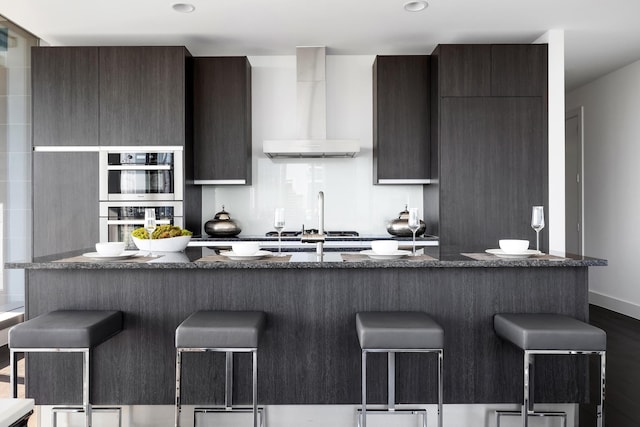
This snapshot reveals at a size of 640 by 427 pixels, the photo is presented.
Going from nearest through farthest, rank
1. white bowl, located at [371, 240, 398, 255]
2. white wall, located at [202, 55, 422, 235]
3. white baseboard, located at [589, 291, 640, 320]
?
white bowl, located at [371, 240, 398, 255] → white wall, located at [202, 55, 422, 235] → white baseboard, located at [589, 291, 640, 320]

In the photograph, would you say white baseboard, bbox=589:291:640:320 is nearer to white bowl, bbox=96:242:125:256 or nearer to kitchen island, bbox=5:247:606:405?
kitchen island, bbox=5:247:606:405

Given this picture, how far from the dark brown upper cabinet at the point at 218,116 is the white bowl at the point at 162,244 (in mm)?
1825

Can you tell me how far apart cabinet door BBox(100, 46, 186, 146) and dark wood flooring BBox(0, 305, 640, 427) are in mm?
2083

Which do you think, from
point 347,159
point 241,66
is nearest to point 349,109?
point 347,159

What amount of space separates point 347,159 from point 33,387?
3362 millimetres

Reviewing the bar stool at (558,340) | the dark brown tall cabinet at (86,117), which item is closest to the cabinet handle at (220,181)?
the dark brown tall cabinet at (86,117)

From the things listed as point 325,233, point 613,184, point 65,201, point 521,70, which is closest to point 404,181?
point 325,233

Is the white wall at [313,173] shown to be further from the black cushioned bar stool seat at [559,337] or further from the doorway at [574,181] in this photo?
the black cushioned bar stool seat at [559,337]

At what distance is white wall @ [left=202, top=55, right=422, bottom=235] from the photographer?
15.8 feet

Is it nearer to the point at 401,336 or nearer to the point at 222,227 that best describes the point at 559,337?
the point at 401,336

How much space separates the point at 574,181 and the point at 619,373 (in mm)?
3589

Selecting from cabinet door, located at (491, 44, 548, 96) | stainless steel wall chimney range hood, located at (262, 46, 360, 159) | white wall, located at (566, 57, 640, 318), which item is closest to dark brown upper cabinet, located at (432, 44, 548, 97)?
cabinet door, located at (491, 44, 548, 96)

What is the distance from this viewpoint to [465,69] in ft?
13.3

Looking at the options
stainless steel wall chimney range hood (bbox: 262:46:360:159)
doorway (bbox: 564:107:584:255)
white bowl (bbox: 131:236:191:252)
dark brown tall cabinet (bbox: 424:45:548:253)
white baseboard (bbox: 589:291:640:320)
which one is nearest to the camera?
white bowl (bbox: 131:236:191:252)
